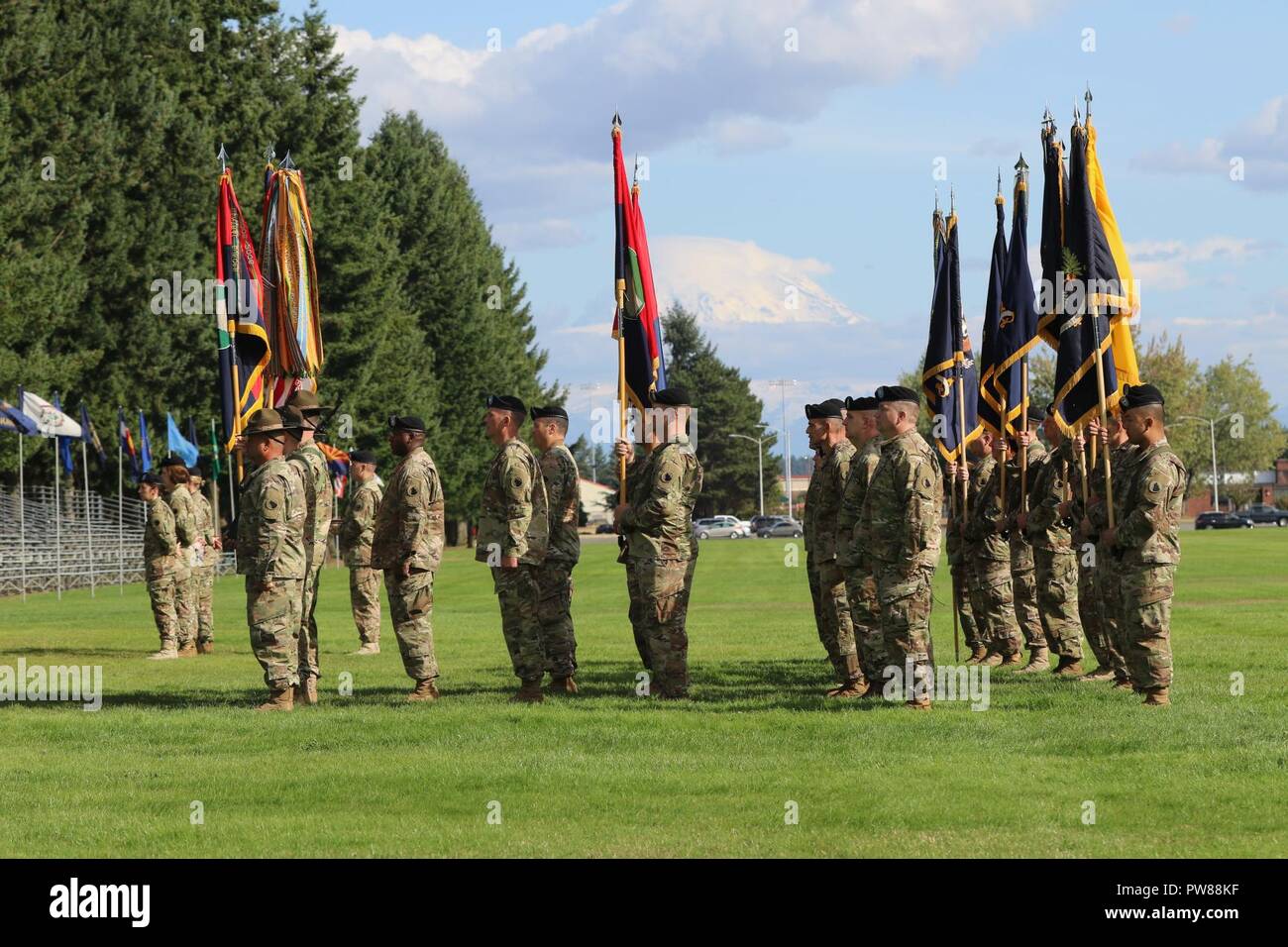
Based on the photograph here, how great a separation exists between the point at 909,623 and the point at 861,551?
74 cm

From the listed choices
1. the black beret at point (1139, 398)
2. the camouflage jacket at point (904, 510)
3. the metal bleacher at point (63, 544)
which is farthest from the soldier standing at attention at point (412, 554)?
the metal bleacher at point (63, 544)

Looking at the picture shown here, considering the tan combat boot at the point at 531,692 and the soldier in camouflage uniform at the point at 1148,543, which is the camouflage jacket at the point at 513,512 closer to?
the tan combat boot at the point at 531,692

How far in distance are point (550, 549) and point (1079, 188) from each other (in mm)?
5886

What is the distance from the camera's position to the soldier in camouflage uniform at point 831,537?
1388 cm

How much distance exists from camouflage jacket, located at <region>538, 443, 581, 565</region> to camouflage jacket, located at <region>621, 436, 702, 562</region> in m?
0.59

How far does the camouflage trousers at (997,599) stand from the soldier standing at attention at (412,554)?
19.0 feet

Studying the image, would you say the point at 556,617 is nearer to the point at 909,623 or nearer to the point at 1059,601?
the point at 909,623

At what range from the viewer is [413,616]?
528 inches

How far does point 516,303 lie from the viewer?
8550 centimetres

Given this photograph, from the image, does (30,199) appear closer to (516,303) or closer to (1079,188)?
(1079,188)

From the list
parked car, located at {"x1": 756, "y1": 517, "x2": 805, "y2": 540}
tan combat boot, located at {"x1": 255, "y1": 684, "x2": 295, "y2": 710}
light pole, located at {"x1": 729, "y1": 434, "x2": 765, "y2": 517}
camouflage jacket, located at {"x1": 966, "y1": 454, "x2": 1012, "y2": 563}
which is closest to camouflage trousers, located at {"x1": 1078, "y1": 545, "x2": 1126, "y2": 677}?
camouflage jacket, located at {"x1": 966, "y1": 454, "x2": 1012, "y2": 563}

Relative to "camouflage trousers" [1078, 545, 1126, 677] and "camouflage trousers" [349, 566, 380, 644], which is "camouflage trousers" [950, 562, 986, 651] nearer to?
Answer: "camouflage trousers" [1078, 545, 1126, 677]

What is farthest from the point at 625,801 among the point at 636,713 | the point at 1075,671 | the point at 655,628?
the point at 1075,671

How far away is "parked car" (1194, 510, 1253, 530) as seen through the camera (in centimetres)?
9181
